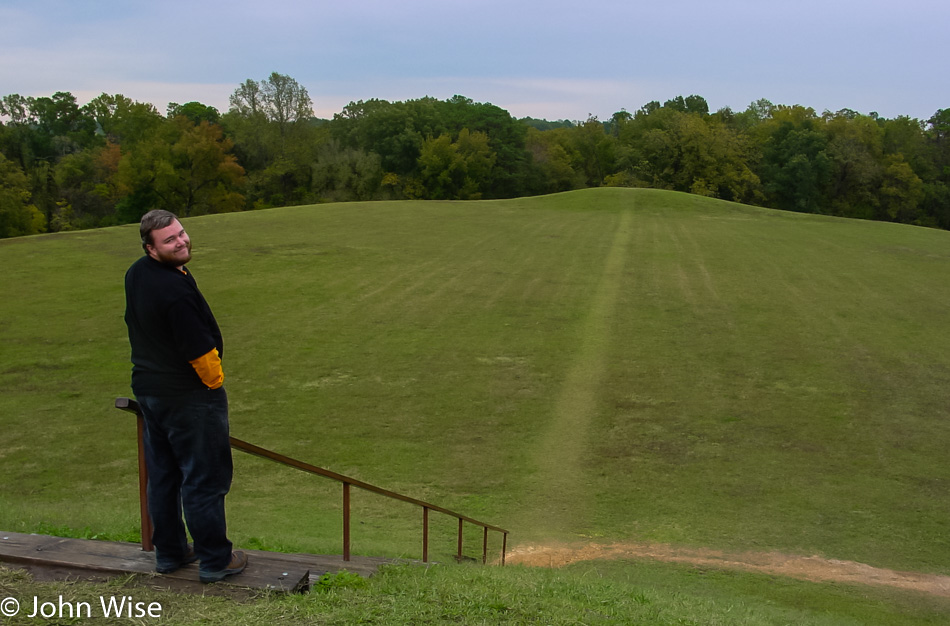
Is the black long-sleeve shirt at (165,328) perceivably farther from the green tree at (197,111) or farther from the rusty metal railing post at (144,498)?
the green tree at (197,111)

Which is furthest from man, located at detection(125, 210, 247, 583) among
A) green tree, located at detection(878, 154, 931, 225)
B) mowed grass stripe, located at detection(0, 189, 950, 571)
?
green tree, located at detection(878, 154, 931, 225)

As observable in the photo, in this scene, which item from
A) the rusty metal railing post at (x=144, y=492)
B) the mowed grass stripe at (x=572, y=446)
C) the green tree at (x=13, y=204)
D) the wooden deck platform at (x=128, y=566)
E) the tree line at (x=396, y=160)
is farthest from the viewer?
the tree line at (x=396, y=160)

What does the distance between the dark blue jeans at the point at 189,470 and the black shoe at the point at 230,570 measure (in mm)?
25

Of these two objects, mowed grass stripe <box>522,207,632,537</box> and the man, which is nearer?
the man

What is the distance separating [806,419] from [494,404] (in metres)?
4.84

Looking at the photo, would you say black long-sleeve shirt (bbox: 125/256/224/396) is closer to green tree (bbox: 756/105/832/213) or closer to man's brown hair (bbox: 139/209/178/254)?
man's brown hair (bbox: 139/209/178/254)

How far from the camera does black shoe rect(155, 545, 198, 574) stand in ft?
11.9

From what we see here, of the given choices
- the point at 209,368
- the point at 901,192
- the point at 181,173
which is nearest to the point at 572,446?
the point at 209,368

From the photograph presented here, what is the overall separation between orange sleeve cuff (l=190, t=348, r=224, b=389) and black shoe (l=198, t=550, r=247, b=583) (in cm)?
91

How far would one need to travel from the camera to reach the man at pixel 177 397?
3.41 meters

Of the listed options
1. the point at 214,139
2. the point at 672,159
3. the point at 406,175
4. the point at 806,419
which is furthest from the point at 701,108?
the point at 806,419

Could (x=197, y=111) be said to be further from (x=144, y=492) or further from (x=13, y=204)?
(x=144, y=492)

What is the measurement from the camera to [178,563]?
12.1 ft

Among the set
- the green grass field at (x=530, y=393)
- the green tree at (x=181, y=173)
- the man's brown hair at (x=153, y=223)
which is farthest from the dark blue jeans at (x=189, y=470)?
Answer: the green tree at (x=181, y=173)
